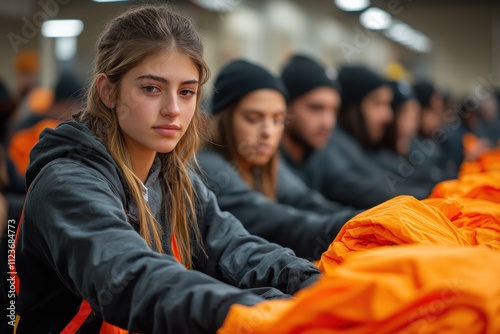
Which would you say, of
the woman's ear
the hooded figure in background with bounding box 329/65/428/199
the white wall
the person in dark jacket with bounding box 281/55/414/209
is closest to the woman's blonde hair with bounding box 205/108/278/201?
the person in dark jacket with bounding box 281/55/414/209

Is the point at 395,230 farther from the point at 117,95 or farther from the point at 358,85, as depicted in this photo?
the point at 358,85

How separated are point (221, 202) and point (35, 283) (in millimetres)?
1250

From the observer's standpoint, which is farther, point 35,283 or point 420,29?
point 420,29

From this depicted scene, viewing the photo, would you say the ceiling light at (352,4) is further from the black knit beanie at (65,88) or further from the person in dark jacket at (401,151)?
the black knit beanie at (65,88)

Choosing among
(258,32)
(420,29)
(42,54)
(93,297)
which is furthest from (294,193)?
(420,29)

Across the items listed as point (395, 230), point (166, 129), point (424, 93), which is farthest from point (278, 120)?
point (424, 93)

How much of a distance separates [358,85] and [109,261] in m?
4.28

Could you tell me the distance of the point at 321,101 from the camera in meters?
4.27

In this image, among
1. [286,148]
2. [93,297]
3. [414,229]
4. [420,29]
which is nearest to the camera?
[93,297]

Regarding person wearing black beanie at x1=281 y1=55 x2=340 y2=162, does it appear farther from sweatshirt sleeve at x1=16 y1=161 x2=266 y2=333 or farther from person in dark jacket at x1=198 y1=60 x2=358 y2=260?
sweatshirt sleeve at x1=16 y1=161 x2=266 y2=333

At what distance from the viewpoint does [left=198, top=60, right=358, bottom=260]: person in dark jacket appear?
9.14 ft

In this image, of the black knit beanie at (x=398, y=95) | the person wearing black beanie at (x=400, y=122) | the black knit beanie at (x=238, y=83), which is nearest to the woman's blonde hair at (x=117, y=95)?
the black knit beanie at (x=238, y=83)

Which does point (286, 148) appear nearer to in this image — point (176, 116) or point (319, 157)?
point (319, 157)

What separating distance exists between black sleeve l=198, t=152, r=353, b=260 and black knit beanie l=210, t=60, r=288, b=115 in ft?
1.01
